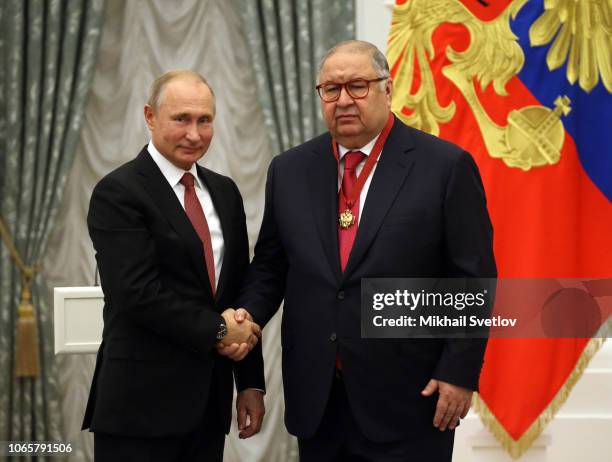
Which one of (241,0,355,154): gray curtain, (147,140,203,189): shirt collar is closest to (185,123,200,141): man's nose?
(147,140,203,189): shirt collar

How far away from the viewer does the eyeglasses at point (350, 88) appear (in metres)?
2.52

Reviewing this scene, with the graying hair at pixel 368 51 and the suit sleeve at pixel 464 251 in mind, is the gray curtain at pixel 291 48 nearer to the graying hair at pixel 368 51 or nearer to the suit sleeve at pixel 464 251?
the graying hair at pixel 368 51

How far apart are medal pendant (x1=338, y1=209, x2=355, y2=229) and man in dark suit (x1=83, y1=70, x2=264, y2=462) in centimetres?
38

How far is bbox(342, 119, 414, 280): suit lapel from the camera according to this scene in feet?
7.99

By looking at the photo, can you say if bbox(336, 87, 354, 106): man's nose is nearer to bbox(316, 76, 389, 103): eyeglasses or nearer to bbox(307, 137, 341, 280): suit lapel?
bbox(316, 76, 389, 103): eyeglasses

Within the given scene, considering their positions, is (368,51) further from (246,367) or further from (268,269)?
(246,367)

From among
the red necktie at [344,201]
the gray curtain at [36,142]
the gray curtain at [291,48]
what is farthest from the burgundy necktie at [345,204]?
the gray curtain at [36,142]

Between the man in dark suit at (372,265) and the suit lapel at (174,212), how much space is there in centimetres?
24

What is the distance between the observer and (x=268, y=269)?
108 inches

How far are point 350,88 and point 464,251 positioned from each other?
62 centimetres

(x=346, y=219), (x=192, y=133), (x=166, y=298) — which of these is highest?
(x=192, y=133)

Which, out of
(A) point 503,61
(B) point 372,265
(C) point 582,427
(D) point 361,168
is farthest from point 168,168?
(C) point 582,427

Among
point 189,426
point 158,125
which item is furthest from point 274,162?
point 189,426

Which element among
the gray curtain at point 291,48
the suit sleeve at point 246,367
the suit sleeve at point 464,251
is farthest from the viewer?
the gray curtain at point 291,48
